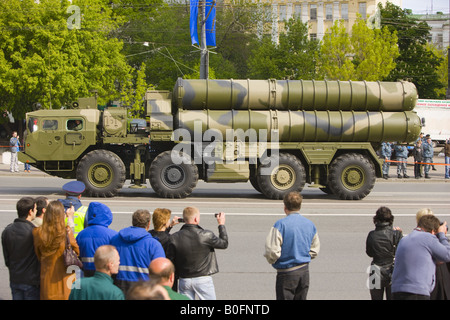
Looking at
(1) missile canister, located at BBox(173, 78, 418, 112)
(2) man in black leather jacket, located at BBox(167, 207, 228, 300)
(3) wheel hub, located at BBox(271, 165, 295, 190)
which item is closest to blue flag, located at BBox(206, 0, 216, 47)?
(1) missile canister, located at BBox(173, 78, 418, 112)

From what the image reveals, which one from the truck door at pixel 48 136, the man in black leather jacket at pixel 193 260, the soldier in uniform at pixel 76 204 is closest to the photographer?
the man in black leather jacket at pixel 193 260

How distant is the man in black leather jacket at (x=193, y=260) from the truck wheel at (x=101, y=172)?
11153mm

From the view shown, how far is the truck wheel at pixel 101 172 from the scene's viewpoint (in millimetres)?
17328

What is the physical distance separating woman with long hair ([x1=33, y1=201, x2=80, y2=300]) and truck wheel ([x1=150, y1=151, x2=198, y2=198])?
11.1 m

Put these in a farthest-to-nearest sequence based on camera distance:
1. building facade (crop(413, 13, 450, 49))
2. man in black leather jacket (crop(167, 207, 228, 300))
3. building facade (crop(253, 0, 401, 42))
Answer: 1. building facade (crop(413, 13, 450, 49))
2. building facade (crop(253, 0, 401, 42))
3. man in black leather jacket (crop(167, 207, 228, 300))

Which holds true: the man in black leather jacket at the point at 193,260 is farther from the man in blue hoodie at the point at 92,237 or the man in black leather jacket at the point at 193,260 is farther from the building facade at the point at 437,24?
the building facade at the point at 437,24

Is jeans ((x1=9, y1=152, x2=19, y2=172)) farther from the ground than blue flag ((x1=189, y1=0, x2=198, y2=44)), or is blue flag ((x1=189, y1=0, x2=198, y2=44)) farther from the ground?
blue flag ((x1=189, y1=0, x2=198, y2=44))

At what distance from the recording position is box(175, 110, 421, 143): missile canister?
17.4 metres

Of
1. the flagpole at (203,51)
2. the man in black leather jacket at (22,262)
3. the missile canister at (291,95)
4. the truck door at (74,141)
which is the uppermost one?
the flagpole at (203,51)

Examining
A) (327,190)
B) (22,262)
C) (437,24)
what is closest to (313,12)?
(437,24)

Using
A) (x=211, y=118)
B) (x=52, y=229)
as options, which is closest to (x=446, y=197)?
(x=211, y=118)

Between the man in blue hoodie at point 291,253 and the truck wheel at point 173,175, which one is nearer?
the man in blue hoodie at point 291,253

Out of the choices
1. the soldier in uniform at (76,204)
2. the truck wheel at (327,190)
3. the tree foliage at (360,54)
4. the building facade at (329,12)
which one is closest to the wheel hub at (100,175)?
the truck wheel at (327,190)

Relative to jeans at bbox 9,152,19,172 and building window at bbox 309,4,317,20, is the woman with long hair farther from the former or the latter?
building window at bbox 309,4,317,20
